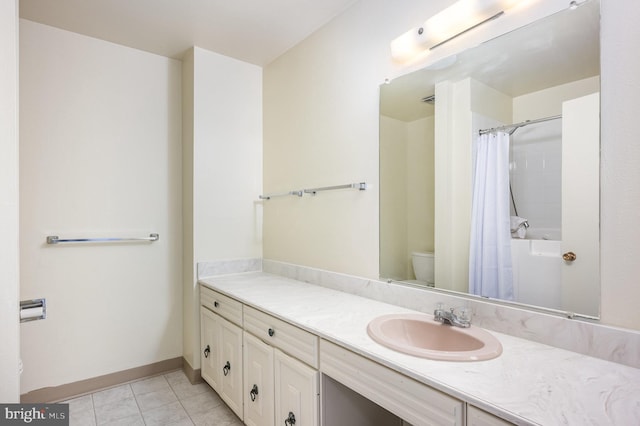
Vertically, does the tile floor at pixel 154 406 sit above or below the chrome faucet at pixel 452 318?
below

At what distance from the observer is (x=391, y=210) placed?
1730 millimetres

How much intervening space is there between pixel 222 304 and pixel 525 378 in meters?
1.64

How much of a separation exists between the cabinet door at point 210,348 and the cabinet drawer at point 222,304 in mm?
48

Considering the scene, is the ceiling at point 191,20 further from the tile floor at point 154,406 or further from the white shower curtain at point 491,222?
the tile floor at point 154,406

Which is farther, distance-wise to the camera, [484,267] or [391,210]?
[391,210]

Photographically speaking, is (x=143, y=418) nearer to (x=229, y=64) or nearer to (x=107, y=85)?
(x=107, y=85)

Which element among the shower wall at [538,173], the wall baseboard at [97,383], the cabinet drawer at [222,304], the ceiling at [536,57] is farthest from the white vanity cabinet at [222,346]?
the ceiling at [536,57]

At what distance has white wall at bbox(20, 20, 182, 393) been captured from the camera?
2.09 metres

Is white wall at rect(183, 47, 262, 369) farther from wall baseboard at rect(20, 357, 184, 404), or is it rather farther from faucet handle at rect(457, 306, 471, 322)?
faucet handle at rect(457, 306, 471, 322)

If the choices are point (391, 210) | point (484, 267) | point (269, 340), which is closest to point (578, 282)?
point (484, 267)

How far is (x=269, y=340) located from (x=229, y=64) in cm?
206

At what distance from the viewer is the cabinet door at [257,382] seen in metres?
1.58

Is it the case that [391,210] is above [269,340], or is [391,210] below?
above

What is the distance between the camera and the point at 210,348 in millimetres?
2209
